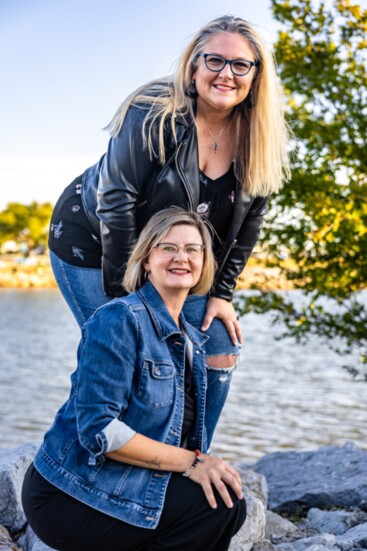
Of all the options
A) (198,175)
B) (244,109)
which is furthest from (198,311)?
(244,109)

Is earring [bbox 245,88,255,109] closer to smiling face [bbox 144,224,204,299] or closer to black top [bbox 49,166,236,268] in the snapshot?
black top [bbox 49,166,236,268]

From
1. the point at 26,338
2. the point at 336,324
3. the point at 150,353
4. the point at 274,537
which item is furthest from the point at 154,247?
the point at 26,338

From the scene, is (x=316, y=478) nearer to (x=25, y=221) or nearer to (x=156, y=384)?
(x=156, y=384)

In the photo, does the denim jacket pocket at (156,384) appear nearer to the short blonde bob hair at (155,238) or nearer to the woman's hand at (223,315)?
the short blonde bob hair at (155,238)

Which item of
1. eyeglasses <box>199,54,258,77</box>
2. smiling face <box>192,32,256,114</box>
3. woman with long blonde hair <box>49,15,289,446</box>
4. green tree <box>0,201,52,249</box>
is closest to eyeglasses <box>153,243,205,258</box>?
woman with long blonde hair <box>49,15,289,446</box>

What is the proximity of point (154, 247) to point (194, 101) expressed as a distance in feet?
2.80

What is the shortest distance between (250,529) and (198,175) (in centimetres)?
193

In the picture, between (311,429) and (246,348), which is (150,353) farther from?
(246,348)

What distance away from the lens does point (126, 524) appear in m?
2.66

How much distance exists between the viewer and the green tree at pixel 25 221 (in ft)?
280

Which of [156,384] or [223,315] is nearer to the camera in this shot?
[156,384]

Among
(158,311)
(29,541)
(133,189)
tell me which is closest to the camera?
(158,311)

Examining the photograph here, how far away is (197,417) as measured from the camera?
2.94 metres

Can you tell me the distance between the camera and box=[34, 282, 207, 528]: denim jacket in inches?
102
